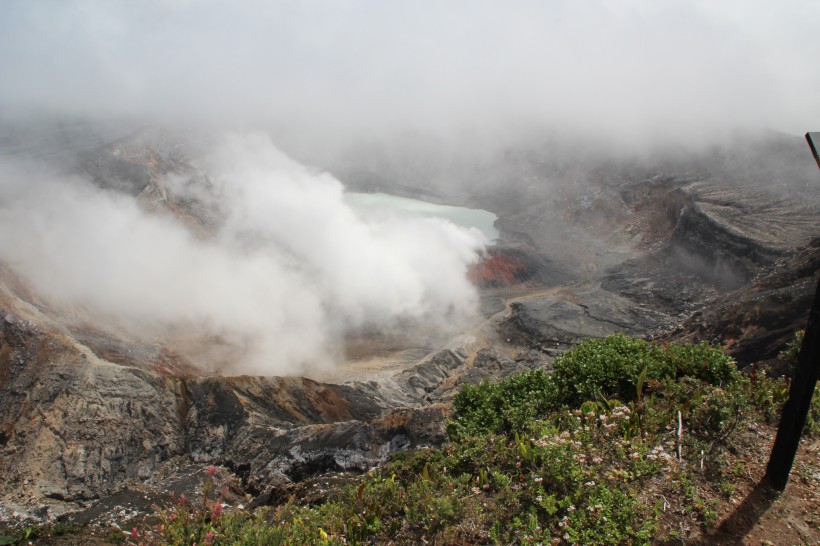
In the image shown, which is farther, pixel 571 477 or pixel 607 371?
pixel 607 371

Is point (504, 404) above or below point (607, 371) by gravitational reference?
below

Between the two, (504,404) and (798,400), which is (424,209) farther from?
(798,400)

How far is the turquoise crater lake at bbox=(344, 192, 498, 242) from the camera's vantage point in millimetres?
52156

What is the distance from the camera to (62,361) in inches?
699

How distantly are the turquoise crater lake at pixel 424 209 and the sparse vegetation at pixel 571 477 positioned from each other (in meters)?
41.7

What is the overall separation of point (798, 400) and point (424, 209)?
2065 inches

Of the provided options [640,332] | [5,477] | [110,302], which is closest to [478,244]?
[640,332]

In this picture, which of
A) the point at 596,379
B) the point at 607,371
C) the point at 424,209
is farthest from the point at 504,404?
the point at 424,209

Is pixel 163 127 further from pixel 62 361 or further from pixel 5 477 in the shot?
pixel 5 477

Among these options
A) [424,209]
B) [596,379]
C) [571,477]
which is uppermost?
[424,209]

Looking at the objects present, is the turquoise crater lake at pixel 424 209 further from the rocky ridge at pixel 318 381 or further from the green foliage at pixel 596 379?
the green foliage at pixel 596 379

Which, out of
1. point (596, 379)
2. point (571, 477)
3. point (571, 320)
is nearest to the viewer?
point (571, 477)

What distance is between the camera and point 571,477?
5531 millimetres

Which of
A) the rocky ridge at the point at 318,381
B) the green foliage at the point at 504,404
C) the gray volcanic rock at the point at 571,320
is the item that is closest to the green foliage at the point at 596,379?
the green foliage at the point at 504,404
